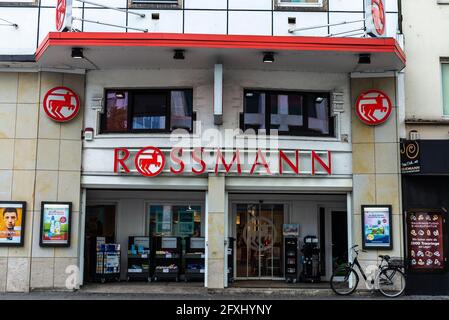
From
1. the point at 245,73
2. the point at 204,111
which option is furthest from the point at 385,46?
the point at 204,111

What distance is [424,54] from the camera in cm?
1338

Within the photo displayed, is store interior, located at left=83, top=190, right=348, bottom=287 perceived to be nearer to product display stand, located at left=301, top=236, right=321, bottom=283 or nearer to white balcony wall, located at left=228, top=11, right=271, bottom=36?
product display stand, located at left=301, top=236, right=321, bottom=283

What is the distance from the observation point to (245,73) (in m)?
13.2

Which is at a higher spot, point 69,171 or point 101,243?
point 69,171

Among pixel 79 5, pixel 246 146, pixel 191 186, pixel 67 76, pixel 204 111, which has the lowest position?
pixel 191 186

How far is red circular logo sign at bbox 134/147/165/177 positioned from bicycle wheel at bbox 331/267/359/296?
5.18 metres

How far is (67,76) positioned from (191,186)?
14.1 ft

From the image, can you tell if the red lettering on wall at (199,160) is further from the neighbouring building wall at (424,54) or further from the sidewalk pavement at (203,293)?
the neighbouring building wall at (424,54)

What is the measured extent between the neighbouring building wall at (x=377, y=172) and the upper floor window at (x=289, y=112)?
2.81 feet

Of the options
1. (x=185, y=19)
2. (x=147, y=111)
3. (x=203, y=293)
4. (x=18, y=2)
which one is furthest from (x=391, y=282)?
(x=18, y=2)

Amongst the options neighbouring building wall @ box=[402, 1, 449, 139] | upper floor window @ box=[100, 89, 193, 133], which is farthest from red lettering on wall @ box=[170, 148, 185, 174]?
neighbouring building wall @ box=[402, 1, 449, 139]
